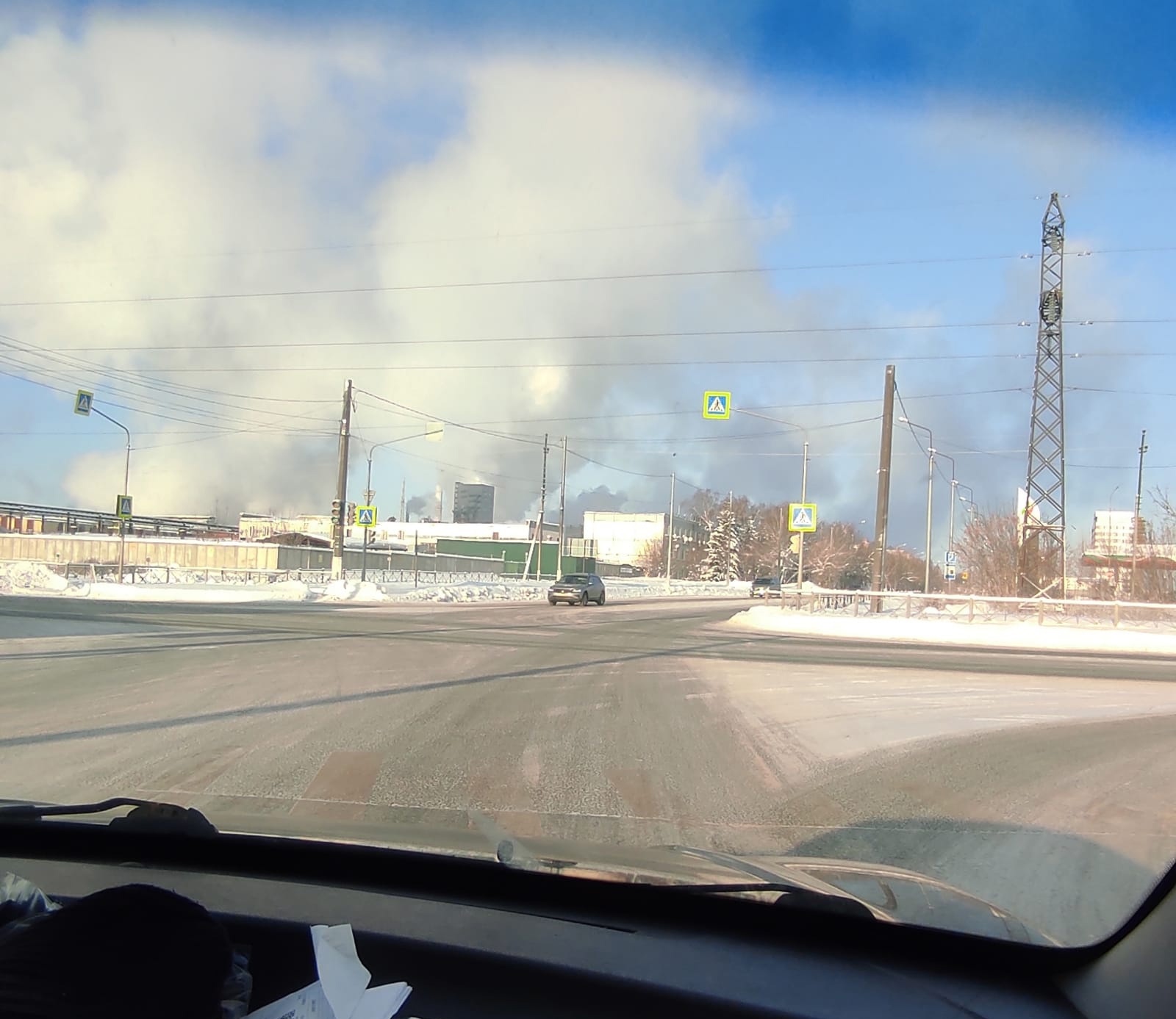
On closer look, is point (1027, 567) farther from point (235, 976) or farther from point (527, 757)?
point (235, 976)

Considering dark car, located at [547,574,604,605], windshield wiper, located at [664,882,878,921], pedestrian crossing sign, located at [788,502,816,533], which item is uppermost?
pedestrian crossing sign, located at [788,502,816,533]

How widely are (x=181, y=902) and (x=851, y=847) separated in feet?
14.0

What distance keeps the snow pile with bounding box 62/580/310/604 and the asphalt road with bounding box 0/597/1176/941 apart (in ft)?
59.6

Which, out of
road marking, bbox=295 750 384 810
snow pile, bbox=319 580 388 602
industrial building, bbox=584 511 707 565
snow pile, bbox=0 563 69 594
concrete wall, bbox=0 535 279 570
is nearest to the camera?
road marking, bbox=295 750 384 810

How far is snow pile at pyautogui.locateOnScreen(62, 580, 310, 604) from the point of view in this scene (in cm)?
3366

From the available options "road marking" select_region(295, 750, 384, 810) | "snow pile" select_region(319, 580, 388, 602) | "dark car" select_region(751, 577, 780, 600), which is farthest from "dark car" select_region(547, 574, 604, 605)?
"road marking" select_region(295, 750, 384, 810)

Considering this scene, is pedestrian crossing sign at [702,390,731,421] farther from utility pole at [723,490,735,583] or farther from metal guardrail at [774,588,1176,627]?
utility pole at [723,490,735,583]

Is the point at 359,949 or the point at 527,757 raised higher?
the point at 359,949

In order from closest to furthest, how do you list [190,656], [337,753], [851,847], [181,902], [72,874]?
1. [181,902]
2. [72,874]
3. [851,847]
4. [337,753]
5. [190,656]

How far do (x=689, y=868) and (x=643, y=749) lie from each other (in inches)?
211

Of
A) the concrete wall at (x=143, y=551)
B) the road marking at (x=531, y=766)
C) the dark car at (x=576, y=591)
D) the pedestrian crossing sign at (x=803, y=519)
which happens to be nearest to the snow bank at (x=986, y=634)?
the pedestrian crossing sign at (x=803, y=519)

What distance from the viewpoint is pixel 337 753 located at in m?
7.75

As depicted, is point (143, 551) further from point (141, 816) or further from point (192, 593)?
point (141, 816)

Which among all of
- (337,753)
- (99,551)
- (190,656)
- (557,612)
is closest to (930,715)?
(337,753)
